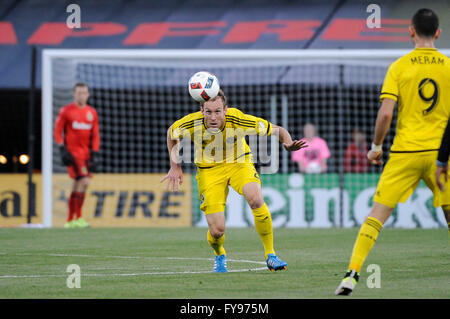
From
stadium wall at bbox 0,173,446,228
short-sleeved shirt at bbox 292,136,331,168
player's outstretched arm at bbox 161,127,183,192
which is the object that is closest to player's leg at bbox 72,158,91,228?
stadium wall at bbox 0,173,446,228

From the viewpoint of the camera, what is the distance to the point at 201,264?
387 inches

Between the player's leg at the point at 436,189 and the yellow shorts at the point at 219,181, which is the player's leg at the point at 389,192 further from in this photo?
the yellow shorts at the point at 219,181

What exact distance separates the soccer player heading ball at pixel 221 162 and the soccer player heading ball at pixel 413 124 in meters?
1.87

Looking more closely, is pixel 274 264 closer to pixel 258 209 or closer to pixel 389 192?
pixel 258 209

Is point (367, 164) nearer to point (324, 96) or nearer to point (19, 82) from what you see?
point (324, 96)

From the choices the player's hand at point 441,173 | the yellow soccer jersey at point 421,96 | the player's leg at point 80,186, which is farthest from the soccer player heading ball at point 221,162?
the player's leg at point 80,186

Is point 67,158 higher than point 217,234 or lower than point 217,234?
higher

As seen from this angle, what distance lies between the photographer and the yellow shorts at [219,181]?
9.02m

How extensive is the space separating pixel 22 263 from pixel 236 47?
11.9m

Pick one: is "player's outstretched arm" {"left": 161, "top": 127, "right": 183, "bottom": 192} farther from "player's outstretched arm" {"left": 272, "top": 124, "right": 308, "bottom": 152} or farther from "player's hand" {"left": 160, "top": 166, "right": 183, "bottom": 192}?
"player's outstretched arm" {"left": 272, "top": 124, "right": 308, "bottom": 152}

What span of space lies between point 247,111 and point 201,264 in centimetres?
1162

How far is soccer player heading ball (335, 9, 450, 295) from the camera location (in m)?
7.03

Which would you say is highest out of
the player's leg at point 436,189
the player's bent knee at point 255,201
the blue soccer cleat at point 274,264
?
the player's leg at point 436,189

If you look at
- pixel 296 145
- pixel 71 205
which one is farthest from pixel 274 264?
pixel 71 205
